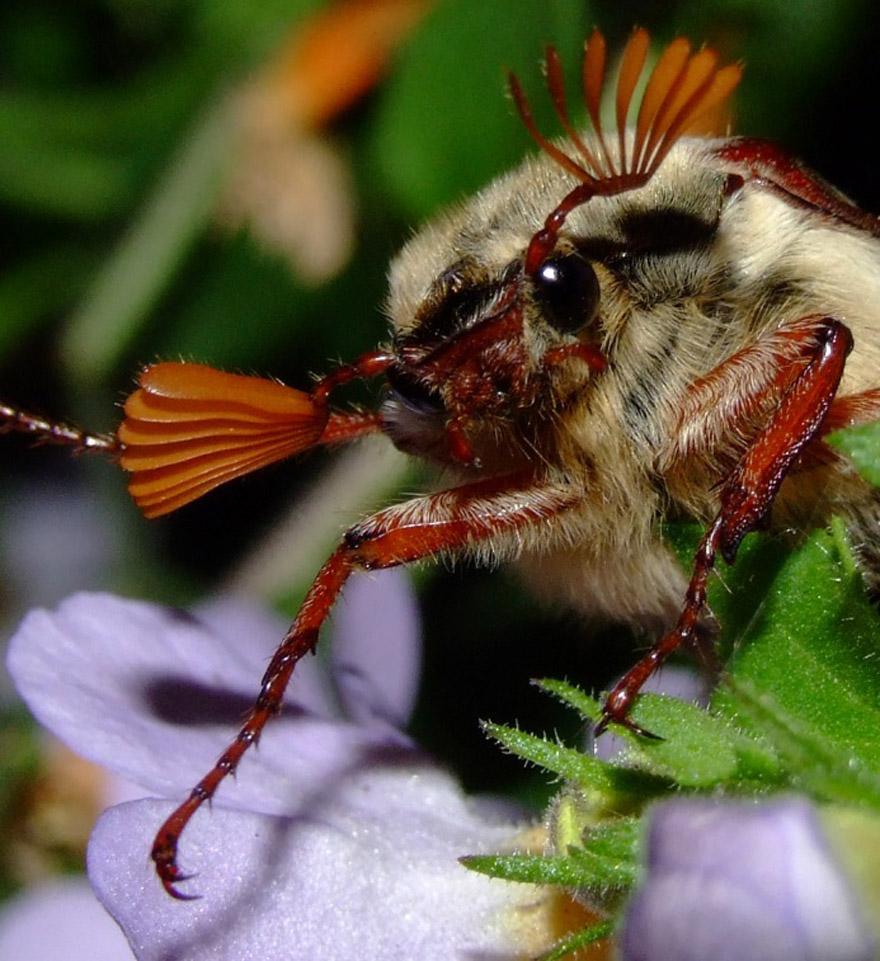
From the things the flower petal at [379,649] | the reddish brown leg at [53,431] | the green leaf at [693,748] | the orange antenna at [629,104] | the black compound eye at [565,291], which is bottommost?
the flower petal at [379,649]

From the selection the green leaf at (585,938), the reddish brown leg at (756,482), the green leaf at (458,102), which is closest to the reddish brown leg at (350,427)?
the reddish brown leg at (756,482)

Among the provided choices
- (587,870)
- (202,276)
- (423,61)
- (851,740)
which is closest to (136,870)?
(587,870)

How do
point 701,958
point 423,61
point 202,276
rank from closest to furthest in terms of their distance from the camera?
1. point 701,958
2. point 423,61
3. point 202,276

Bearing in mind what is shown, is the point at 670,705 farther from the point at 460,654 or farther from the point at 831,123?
the point at 831,123

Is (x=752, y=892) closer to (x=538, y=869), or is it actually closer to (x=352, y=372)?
(x=538, y=869)

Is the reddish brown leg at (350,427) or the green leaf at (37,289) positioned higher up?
the reddish brown leg at (350,427)

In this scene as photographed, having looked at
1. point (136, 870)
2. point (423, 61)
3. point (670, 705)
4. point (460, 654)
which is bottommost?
point (460, 654)

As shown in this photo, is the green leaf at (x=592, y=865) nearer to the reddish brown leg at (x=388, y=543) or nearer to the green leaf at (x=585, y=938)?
the green leaf at (x=585, y=938)
